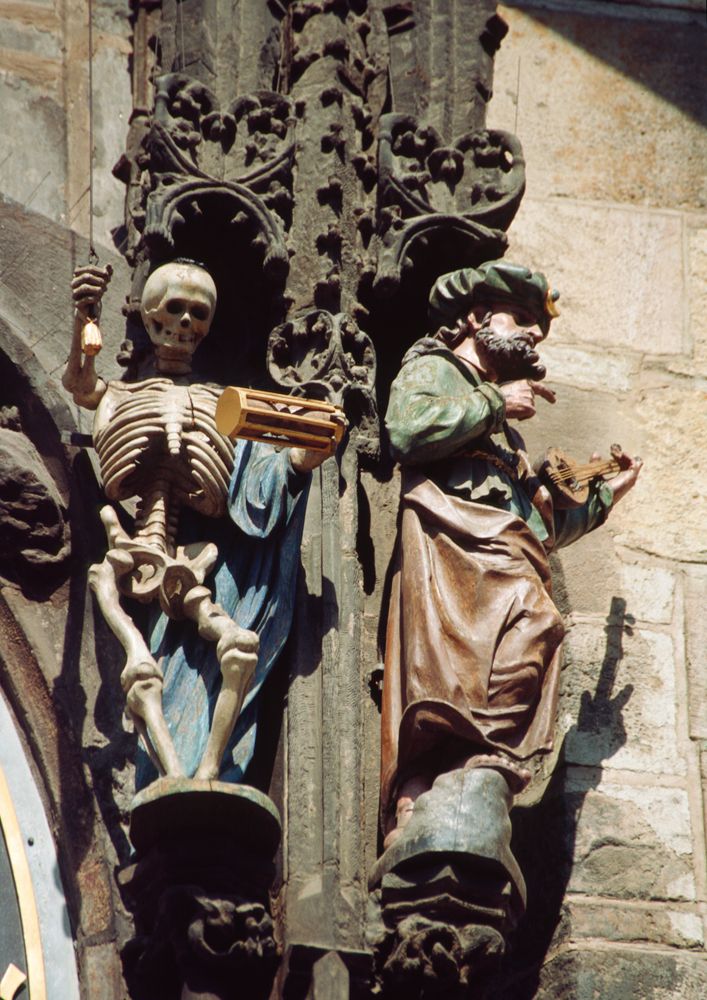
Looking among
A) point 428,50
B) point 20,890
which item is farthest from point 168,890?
point 428,50

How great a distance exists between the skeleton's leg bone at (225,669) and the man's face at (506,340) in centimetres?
87

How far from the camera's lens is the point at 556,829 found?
251 inches

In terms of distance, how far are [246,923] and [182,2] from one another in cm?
235

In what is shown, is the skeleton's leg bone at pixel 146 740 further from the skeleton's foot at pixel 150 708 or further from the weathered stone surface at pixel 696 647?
the weathered stone surface at pixel 696 647

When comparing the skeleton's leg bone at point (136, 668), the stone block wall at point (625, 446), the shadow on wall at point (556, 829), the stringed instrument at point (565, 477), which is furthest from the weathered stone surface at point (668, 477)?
the skeleton's leg bone at point (136, 668)

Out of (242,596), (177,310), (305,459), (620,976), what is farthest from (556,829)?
(177,310)

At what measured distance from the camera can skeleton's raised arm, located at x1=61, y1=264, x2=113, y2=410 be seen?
6.13 meters

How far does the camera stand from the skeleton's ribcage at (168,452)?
6.21 meters

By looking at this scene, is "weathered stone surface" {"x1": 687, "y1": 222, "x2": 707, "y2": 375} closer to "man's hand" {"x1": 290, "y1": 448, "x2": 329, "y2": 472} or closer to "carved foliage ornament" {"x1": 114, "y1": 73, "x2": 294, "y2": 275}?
"carved foliage ornament" {"x1": 114, "y1": 73, "x2": 294, "y2": 275}

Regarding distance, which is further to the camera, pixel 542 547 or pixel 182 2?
pixel 182 2

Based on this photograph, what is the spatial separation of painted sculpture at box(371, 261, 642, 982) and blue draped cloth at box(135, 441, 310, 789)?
9.6 inches

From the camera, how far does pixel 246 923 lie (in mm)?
5648

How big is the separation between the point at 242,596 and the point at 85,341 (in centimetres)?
62

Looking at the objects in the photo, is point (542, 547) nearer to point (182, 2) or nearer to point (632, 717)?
point (632, 717)
